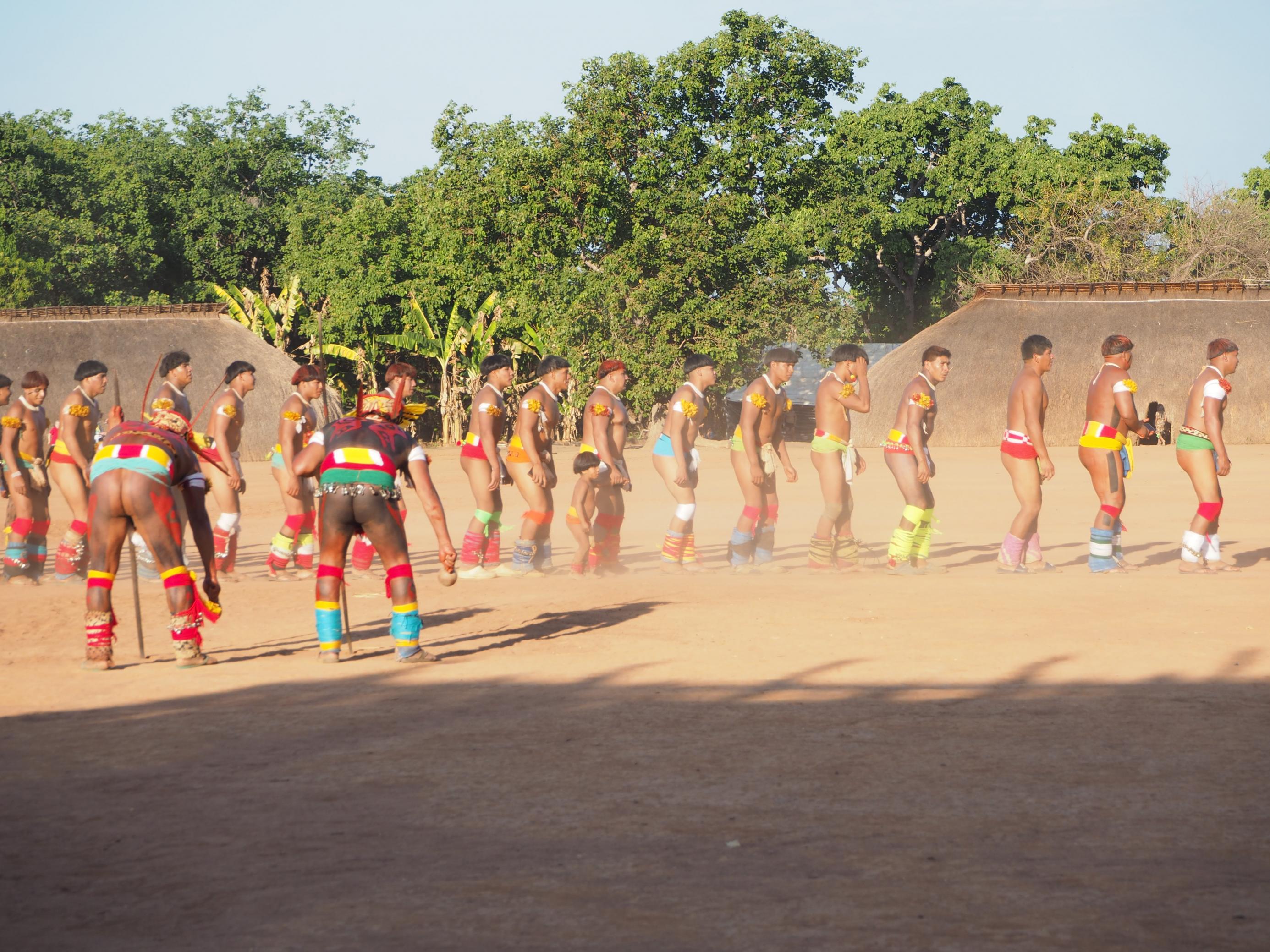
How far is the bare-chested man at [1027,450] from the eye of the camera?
1073 cm

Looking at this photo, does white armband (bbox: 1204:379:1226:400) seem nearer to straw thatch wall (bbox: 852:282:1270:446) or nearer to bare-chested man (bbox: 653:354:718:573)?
bare-chested man (bbox: 653:354:718:573)

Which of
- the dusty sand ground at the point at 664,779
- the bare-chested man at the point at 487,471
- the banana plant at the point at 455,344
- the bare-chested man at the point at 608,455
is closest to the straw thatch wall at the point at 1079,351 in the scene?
the banana plant at the point at 455,344

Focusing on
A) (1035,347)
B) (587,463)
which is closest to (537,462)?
(587,463)

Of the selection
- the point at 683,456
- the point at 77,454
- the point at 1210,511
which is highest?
the point at 77,454

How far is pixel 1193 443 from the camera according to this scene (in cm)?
1068

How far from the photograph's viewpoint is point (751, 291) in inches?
1147

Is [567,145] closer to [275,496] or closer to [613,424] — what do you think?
[275,496]

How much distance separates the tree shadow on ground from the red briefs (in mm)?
4409

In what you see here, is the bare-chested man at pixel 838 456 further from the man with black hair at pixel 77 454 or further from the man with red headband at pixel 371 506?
the man with black hair at pixel 77 454

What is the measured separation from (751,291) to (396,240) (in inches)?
406

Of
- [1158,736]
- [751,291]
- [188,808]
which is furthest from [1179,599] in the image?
[751,291]

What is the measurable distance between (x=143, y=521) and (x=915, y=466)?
6.24 metres

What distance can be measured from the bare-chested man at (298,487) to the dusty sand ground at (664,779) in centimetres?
176

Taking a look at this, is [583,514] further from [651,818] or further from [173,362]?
[651,818]
